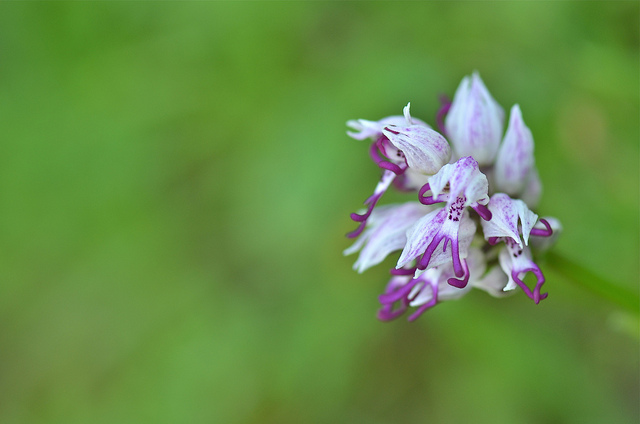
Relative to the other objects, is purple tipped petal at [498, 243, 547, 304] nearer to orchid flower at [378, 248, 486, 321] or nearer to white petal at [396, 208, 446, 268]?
orchid flower at [378, 248, 486, 321]

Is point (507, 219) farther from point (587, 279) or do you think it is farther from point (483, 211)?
point (587, 279)

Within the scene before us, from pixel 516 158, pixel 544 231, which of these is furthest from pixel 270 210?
pixel 544 231

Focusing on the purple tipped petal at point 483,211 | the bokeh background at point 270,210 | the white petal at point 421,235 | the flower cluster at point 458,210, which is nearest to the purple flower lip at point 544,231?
the flower cluster at point 458,210

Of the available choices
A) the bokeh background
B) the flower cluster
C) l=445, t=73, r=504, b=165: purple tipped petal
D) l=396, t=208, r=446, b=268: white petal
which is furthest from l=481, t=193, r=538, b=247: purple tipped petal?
the bokeh background

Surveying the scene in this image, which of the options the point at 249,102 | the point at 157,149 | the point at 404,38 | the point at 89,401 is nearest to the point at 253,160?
the point at 249,102

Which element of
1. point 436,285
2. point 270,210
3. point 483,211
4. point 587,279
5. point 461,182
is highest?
point 461,182

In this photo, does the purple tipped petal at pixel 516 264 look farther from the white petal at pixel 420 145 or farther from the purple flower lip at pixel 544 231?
the white petal at pixel 420 145

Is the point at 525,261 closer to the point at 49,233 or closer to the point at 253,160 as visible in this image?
the point at 253,160
